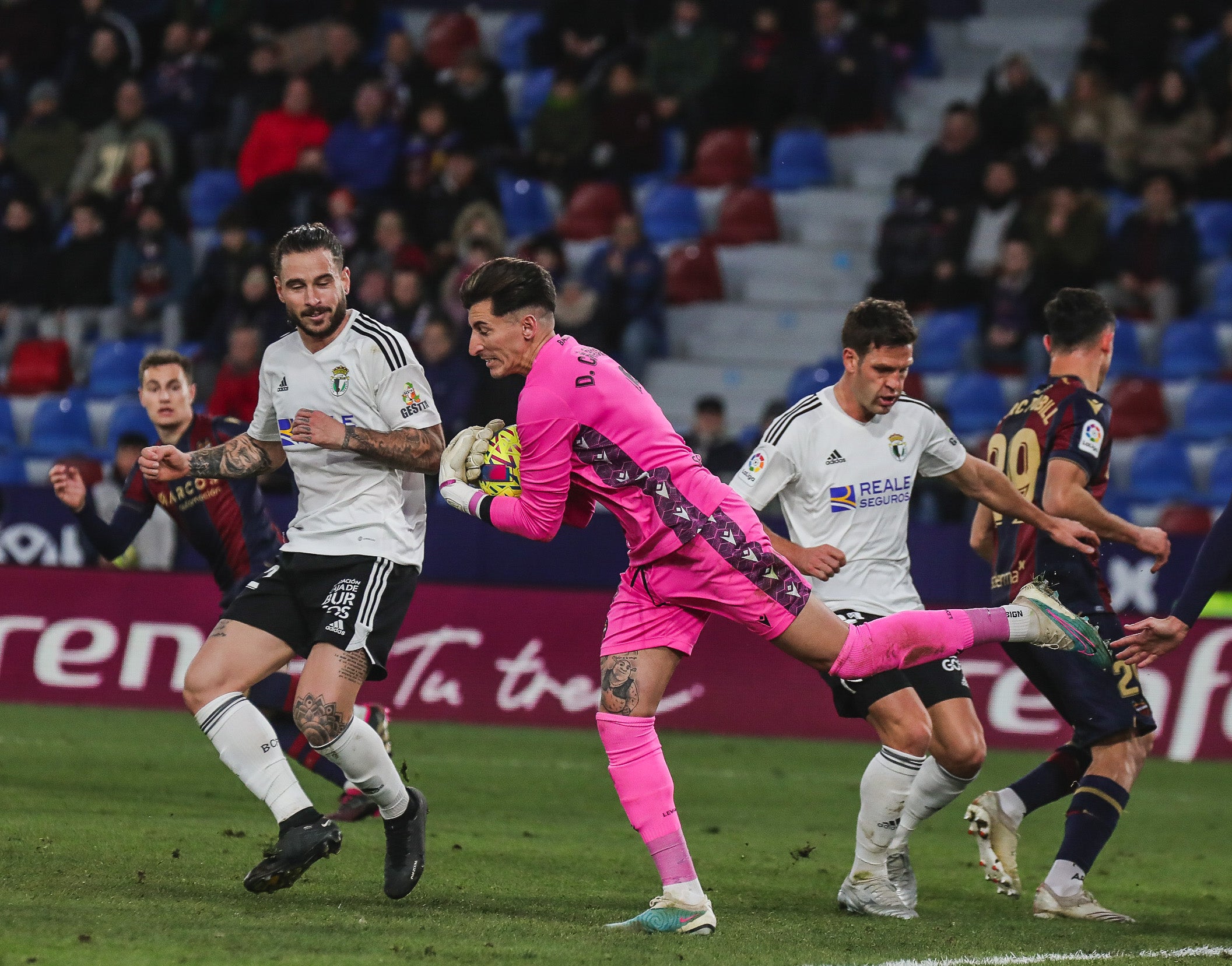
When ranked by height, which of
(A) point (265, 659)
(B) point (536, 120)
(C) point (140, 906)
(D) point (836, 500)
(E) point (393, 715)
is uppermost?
(B) point (536, 120)

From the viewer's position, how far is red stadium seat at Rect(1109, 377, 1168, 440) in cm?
1504

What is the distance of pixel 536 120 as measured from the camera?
18.6 meters

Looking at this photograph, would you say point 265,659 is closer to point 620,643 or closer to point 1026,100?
point 620,643

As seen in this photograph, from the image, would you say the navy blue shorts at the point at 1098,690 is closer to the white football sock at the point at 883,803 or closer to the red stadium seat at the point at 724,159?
the white football sock at the point at 883,803

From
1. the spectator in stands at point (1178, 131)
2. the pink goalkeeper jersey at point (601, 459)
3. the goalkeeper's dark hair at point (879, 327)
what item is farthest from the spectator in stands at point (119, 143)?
the pink goalkeeper jersey at point (601, 459)

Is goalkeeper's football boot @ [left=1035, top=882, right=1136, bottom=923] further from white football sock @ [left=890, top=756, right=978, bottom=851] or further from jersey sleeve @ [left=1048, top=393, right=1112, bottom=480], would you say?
jersey sleeve @ [left=1048, top=393, right=1112, bottom=480]

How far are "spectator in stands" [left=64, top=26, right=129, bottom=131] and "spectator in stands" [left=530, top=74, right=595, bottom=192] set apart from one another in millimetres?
5199

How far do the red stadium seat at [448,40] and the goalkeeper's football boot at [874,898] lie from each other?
49.6 feet

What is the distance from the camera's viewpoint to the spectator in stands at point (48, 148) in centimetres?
1989

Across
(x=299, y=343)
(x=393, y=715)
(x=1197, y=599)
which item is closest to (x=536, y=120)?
(x=393, y=715)

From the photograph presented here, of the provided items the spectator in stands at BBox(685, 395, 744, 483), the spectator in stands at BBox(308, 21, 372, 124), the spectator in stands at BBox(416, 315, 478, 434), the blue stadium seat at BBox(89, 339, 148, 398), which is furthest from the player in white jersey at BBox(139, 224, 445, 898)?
the spectator in stands at BBox(308, 21, 372, 124)

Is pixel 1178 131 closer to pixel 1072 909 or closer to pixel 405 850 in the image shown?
pixel 1072 909

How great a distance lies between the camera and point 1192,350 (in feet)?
50.3

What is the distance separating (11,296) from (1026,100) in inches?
421
